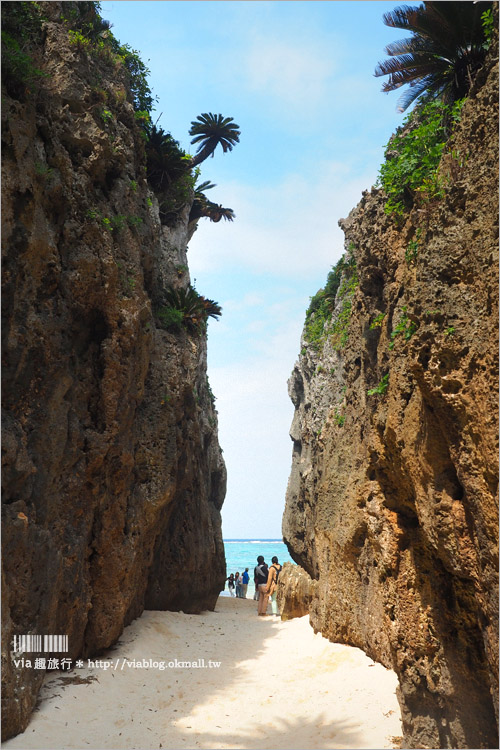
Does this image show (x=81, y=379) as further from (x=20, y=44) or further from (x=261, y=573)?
(x=261, y=573)

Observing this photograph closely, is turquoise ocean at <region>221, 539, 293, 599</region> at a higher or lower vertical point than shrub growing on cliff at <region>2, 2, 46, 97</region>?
lower

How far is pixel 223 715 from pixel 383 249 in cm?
770

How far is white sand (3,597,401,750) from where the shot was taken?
25.4ft

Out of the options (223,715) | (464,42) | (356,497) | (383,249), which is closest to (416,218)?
(383,249)

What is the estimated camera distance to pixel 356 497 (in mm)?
10820

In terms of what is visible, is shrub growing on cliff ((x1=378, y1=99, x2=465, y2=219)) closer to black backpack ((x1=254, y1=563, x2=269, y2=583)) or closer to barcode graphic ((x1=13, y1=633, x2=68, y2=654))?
barcode graphic ((x1=13, y1=633, x2=68, y2=654))

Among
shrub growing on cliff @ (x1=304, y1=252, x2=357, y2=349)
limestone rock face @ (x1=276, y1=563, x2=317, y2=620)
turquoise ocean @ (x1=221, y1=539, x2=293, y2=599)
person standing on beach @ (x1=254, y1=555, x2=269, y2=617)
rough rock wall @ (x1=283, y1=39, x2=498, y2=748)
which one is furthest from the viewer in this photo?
turquoise ocean @ (x1=221, y1=539, x2=293, y2=599)

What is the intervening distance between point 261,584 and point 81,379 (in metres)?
11.5

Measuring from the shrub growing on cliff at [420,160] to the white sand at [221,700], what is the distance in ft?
24.0

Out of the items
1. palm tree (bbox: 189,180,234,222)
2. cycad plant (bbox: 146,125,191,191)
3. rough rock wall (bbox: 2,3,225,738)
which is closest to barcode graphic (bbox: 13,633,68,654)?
rough rock wall (bbox: 2,3,225,738)

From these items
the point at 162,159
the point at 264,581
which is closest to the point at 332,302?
the point at 162,159

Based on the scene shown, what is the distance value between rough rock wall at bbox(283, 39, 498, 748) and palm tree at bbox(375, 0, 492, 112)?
3.99 feet

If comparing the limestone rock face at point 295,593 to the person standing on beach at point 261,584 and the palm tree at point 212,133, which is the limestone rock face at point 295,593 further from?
the palm tree at point 212,133

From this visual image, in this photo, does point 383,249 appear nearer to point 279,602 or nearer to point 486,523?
point 486,523
